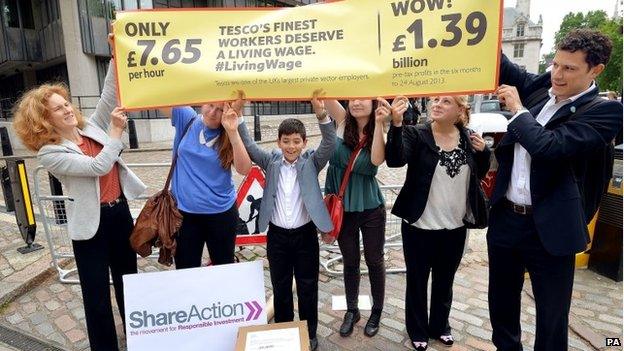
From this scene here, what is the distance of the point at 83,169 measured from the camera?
236 centimetres

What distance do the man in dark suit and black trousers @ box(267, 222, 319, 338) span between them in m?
1.23

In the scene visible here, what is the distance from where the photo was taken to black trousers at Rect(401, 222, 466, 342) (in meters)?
2.73

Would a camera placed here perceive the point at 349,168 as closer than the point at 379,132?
No

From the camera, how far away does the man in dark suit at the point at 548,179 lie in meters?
1.96

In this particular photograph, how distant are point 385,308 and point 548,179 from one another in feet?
6.58

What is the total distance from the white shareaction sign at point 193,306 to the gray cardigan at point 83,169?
0.48 m

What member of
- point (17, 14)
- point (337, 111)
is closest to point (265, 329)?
point (337, 111)

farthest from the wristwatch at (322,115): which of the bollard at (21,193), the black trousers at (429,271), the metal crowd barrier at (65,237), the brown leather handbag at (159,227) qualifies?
the bollard at (21,193)

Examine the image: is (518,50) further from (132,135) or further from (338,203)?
(338,203)

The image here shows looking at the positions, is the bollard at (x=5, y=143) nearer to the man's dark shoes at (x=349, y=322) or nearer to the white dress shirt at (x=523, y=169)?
the man's dark shoes at (x=349, y=322)

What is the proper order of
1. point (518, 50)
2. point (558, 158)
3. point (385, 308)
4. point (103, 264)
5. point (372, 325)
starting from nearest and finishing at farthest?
point (558, 158)
point (103, 264)
point (372, 325)
point (385, 308)
point (518, 50)

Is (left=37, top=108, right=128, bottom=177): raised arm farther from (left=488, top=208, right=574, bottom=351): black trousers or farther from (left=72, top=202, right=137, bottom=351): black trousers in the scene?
(left=488, top=208, right=574, bottom=351): black trousers

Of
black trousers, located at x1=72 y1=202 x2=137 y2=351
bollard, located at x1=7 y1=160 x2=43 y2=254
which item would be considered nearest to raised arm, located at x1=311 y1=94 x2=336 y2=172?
black trousers, located at x1=72 y1=202 x2=137 y2=351

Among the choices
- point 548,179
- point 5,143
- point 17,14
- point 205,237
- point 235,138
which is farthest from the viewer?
point 17,14
